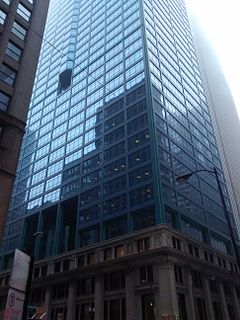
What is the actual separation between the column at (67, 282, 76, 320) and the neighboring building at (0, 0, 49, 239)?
34.1 metres

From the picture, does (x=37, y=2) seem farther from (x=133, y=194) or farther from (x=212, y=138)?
(x=212, y=138)

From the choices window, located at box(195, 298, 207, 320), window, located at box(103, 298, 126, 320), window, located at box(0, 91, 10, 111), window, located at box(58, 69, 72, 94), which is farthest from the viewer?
window, located at box(58, 69, 72, 94)

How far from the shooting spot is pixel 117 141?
69875mm

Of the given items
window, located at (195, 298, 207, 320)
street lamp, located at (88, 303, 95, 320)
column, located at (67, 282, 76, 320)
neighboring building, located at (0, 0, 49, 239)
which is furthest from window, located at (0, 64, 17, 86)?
window, located at (195, 298, 207, 320)

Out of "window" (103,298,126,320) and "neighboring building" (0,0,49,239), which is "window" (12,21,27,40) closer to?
"neighboring building" (0,0,49,239)

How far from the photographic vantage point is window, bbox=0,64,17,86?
3241cm

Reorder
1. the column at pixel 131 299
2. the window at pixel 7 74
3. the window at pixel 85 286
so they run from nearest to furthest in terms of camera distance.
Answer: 1. the window at pixel 7 74
2. the column at pixel 131 299
3. the window at pixel 85 286

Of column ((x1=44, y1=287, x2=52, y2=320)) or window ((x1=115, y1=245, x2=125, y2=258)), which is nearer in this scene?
window ((x1=115, y1=245, x2=125, y2=258))

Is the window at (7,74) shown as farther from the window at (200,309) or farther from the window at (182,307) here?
the window at (200,309)

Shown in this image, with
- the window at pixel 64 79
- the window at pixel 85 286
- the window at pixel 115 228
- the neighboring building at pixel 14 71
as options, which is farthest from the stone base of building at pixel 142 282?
the window at pixel 64 79

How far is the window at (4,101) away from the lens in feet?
102

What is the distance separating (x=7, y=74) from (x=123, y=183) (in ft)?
114

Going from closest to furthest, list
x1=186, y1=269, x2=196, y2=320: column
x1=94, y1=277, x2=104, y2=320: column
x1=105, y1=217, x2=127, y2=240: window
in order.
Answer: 1. x1=186, y1=269, x2=196, y2=320: column
2. x1=94, y1=277, x2=104, y2=320: column
3. x1=105, y1=217, x2=127, y2=240: window

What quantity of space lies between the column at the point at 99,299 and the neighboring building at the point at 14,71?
30452 mm
